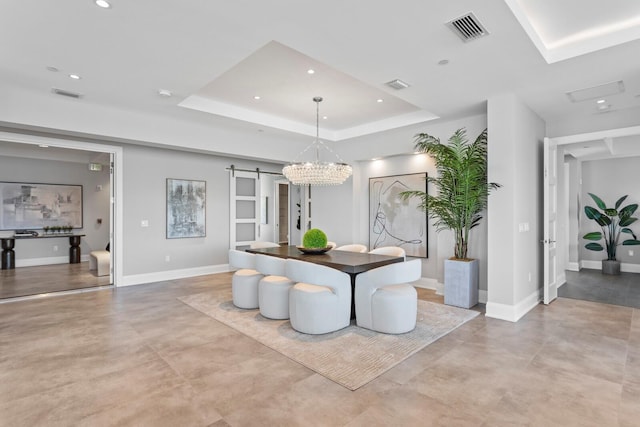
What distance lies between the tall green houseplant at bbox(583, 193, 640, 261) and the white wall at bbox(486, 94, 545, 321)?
3.98 m

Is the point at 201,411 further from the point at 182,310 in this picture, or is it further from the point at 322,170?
the point at 322,170

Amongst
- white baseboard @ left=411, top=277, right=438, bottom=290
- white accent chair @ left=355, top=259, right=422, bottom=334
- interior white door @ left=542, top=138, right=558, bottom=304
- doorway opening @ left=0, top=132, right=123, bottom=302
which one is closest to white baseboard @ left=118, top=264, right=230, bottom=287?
doorway opening @ left=0, top=132, right=123, bottom=302

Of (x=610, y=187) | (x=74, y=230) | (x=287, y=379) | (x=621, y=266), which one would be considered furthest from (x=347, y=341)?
(x=74, y=230)

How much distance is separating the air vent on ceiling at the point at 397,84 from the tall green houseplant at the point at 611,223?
6059mm

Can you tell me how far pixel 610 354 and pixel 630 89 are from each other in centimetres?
301

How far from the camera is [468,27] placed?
9.16 ft

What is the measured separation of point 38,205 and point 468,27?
1031 centimetres

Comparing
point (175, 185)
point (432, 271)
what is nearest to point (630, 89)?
point (432, 271)

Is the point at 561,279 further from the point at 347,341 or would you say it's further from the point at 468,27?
the point at 468,27

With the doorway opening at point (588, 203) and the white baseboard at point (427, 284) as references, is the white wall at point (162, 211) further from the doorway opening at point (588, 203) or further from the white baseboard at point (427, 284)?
the doorway opening at point (588, 203)

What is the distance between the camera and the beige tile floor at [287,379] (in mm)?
2189

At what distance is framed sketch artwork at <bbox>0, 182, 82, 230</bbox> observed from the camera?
8195mm

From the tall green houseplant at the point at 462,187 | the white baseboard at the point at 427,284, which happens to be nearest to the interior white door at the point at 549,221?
the tall green houseplant at the point at 462,187

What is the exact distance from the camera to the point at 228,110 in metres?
5.55
